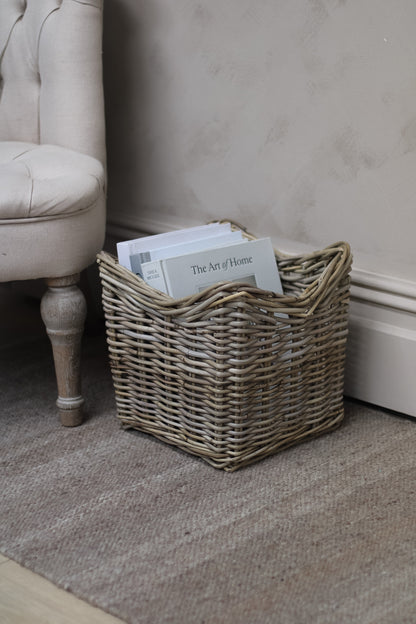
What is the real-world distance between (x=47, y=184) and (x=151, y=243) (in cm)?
19

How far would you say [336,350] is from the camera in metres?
1.21

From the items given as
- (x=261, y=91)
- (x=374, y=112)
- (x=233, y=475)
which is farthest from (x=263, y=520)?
(x=261, y=91)

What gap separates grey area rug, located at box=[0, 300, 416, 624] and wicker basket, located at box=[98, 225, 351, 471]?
40mm

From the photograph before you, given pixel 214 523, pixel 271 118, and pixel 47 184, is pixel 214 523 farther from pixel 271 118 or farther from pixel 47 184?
pixel 271 118

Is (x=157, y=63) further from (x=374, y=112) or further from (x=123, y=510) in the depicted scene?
(x=123, y=510)

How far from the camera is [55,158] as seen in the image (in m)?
1.26

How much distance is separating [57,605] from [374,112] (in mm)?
860

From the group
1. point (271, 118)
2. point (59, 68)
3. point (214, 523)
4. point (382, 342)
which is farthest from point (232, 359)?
point (59, 68)

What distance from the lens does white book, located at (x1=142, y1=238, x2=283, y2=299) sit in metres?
1.16

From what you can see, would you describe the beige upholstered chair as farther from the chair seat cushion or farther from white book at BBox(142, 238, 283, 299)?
white book at BBox(142, 238, 283, 299)

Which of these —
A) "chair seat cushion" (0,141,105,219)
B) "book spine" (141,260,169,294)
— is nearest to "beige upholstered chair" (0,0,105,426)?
"chair seat cushion" (0,141,105,219)

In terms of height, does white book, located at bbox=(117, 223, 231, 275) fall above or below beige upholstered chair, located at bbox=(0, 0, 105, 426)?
below

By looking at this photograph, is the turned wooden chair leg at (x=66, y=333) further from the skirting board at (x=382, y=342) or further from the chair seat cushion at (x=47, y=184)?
the skirting board at (x=382, y=342)

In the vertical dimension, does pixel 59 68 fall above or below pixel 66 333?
above
